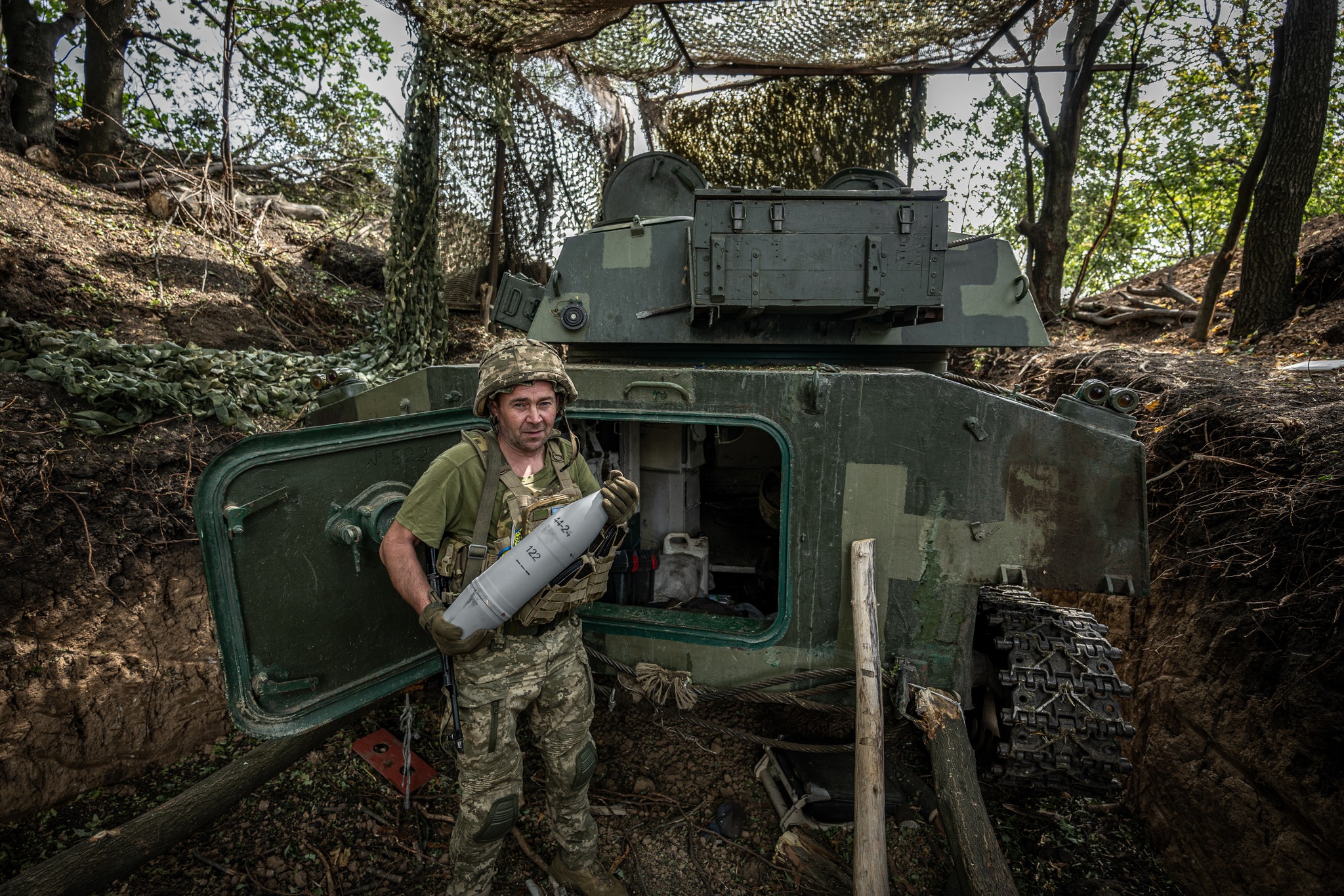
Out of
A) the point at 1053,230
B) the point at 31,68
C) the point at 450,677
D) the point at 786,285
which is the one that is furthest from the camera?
the point at 1053,230

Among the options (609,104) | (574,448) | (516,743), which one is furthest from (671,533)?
(609,104)

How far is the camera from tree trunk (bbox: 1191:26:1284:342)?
6.04 meters

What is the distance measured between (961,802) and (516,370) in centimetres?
210

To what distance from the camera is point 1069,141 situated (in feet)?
28.9

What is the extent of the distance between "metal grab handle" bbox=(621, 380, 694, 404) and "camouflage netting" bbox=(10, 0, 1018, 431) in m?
2.86

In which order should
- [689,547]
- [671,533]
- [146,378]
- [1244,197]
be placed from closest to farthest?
[689,547], [671,533], [146,378], [1244,197]

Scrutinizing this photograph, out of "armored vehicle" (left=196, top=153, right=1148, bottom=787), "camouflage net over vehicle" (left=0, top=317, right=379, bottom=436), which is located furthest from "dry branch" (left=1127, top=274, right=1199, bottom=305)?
"camouflage net over vehicle" (left=0, top=317, right=379, bottom=436)

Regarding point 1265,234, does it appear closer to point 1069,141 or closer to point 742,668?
point 1069,141

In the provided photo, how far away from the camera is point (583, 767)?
101 inches

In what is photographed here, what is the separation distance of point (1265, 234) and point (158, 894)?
29.6 feet

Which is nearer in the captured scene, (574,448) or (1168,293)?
(574,448)

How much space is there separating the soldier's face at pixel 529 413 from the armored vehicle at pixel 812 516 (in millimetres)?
576

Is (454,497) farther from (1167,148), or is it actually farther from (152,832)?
(1167,148)

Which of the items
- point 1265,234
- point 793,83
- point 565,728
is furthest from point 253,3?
point 1265,234
